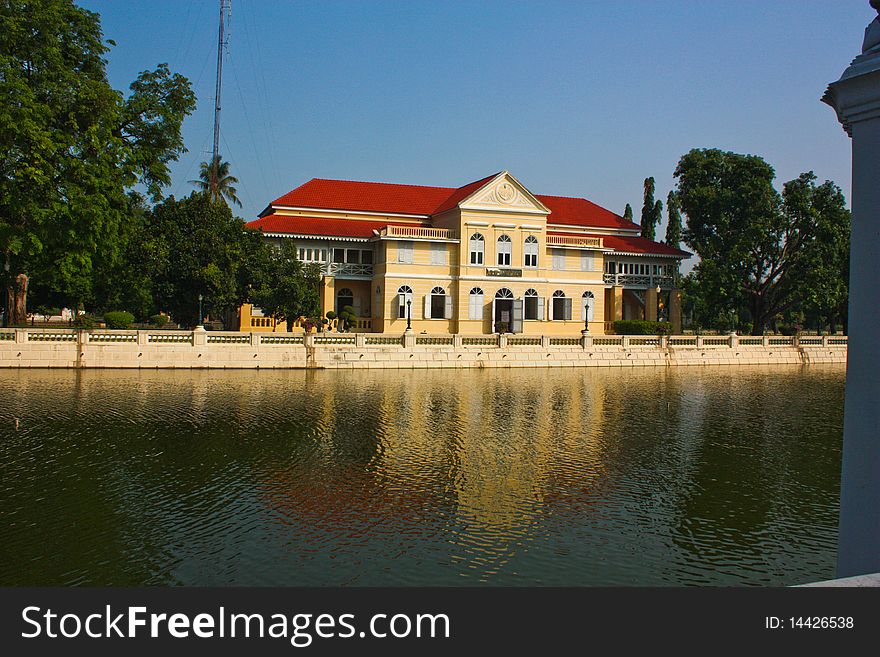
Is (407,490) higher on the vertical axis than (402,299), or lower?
lower

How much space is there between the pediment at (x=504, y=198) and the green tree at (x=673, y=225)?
706 inches

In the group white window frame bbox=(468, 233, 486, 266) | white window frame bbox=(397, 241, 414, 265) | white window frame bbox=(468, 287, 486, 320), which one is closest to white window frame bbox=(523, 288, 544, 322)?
white window frame bbox=(468, 287, 486, 320)

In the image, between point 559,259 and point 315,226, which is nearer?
point 315,226

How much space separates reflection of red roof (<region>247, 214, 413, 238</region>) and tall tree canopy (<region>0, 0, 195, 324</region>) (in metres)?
10.9

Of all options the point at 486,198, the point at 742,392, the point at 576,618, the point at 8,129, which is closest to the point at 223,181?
the point at 486,198

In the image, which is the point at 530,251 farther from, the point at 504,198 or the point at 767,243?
the point at 767,243

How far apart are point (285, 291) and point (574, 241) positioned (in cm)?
2110

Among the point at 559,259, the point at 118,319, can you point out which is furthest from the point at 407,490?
the point at 559,259

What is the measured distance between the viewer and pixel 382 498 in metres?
12.7

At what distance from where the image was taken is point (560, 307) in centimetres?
5056

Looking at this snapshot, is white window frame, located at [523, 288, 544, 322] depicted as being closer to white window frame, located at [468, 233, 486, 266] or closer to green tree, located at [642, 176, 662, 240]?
white window frame, located at [468, 233, 486, 266]

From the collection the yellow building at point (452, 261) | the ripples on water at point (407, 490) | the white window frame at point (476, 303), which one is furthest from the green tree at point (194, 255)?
the white window frame at point (476, 303)

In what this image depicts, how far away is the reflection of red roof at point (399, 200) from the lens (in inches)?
2050

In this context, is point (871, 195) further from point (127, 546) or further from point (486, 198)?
point (486, 198)
